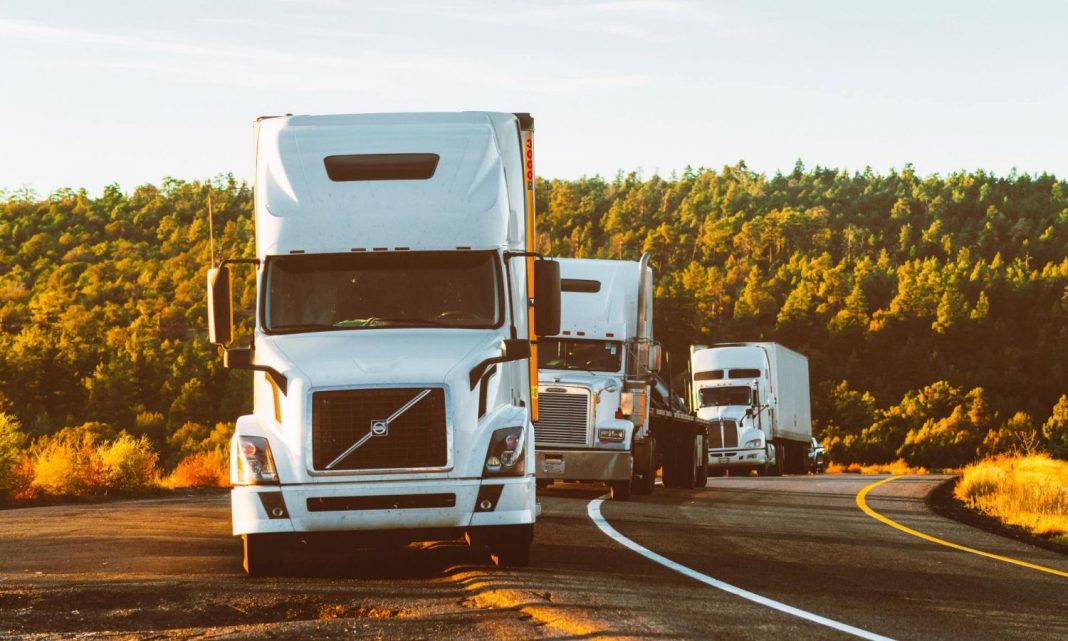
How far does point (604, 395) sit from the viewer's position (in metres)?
24.3

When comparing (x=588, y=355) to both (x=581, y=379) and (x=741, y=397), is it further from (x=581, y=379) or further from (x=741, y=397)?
(x=741, y=397)

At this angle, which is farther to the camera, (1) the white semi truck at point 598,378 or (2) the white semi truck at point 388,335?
(1) the white semi truck at point 598,378

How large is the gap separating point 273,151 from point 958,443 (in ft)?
323

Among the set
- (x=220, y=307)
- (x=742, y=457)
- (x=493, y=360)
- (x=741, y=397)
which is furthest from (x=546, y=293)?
(x=742, y=457)

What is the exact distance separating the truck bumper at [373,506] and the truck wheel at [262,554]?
0.81 ft

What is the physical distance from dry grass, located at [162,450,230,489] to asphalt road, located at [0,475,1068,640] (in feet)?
36.1

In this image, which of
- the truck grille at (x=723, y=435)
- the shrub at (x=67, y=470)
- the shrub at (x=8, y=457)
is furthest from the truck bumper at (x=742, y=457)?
the shrub at (x=8, y=457)

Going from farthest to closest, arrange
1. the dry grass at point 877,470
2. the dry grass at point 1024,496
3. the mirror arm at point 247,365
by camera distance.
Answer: the dry grass at point 877,470
the dry grass at point 1024,496
the mirror arm at point 247,365

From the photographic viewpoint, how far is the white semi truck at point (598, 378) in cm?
2428

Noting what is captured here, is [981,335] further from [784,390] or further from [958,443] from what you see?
[784,390]

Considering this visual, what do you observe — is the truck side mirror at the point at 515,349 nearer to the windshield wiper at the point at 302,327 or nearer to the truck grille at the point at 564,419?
the windshield wiper at the point at 302,327

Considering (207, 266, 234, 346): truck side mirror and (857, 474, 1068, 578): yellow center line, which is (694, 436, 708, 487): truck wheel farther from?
(207, 266, 234, 346): truck side mirror

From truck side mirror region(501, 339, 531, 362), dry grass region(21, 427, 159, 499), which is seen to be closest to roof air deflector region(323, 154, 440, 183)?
truck side mirror region(501, 339, 531, 362)

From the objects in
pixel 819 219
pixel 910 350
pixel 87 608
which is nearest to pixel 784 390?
pixel 87 608
